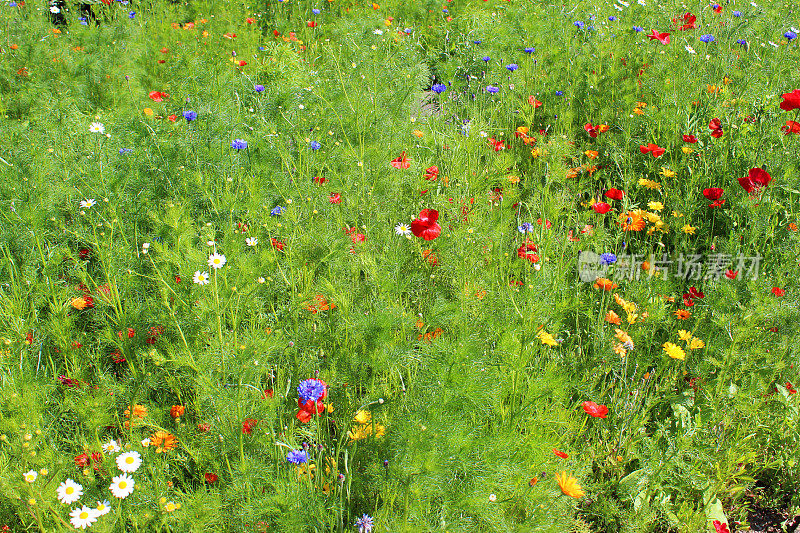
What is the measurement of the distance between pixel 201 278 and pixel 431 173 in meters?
1.33

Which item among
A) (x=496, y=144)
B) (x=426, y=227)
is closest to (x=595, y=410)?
(x=426, y=227)

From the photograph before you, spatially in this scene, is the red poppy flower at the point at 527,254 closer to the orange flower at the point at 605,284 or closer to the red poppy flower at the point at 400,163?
the orange flower at the point at 605,284

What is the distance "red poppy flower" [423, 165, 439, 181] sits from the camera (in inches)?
111

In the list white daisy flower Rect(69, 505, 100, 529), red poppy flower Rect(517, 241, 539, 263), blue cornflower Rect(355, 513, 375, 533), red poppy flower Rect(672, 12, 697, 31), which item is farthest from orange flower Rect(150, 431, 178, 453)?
red poppy flower Rect(672, 12, 697, 31)

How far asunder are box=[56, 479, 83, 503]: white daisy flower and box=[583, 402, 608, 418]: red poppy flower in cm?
139

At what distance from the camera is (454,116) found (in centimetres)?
370

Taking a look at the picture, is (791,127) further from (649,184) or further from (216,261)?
(216,261)

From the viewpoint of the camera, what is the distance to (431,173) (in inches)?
111

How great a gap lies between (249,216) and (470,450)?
137 cm

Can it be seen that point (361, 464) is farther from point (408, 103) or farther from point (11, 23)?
point (11, 23)

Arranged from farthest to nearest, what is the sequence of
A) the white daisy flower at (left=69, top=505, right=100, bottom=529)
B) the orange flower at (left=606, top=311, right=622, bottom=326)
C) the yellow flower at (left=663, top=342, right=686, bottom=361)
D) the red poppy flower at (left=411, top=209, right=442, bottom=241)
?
1. the red poppy flower at (left=411, top=209, right=442, bottom=241)
2. the orange flower at (left=606, top=311, right=622, bottom=326)
3. the yellow flower at (left=663, top=342, right=686, bottom=361)
4. the white daisy flower at (left=69, top=505, right=100, bottom=529)

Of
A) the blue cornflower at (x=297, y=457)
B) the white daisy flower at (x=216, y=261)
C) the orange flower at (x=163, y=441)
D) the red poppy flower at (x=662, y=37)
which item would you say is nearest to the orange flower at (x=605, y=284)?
the blue cornflower at (x=297, y=457)

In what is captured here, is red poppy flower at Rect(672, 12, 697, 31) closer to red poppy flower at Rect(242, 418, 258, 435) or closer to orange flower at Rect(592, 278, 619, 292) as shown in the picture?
orange flower at Rect(592, 278, 619, 292)

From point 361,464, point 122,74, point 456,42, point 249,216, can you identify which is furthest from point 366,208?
point 456,42
